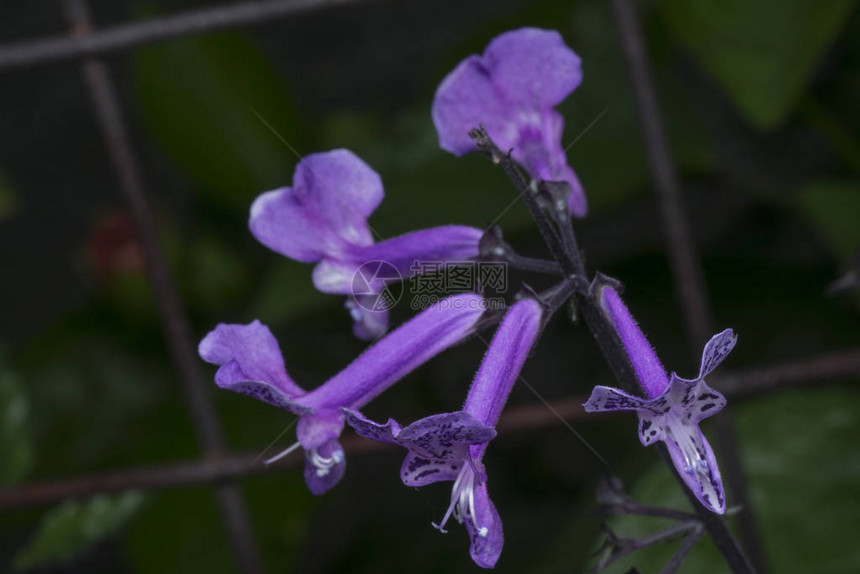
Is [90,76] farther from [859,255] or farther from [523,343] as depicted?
[859,255]

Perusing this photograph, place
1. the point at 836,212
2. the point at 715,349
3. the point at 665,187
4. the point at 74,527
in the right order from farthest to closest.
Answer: the point at 836,212, the point at 74,527, the point at 665,187, the point at 715,349

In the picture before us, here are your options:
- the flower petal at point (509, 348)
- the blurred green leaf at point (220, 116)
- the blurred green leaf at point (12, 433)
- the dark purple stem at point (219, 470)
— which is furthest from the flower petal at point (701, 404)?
the blurred green leaf at point (220, 116)

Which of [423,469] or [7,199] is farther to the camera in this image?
[7,199]

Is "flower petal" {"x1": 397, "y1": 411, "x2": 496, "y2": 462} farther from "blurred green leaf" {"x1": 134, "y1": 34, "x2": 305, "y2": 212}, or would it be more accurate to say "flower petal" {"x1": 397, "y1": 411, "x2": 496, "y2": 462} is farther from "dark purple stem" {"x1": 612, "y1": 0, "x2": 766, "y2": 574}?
"blurred green leaf" {"x1": 134, "y1": 34, "x2": 305, "y2": 212}

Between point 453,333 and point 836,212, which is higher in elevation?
point 453,333

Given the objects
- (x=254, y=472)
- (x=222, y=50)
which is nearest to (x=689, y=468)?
(x=254, y=472)

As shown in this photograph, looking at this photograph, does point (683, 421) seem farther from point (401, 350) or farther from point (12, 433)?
point (12, 433)

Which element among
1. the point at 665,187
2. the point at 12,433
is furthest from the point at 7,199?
the point at 665,187

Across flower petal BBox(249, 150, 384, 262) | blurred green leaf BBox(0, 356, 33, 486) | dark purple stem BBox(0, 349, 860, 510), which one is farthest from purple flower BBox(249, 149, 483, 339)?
blurred green leaf BBox(0, 356, 33, 486)
